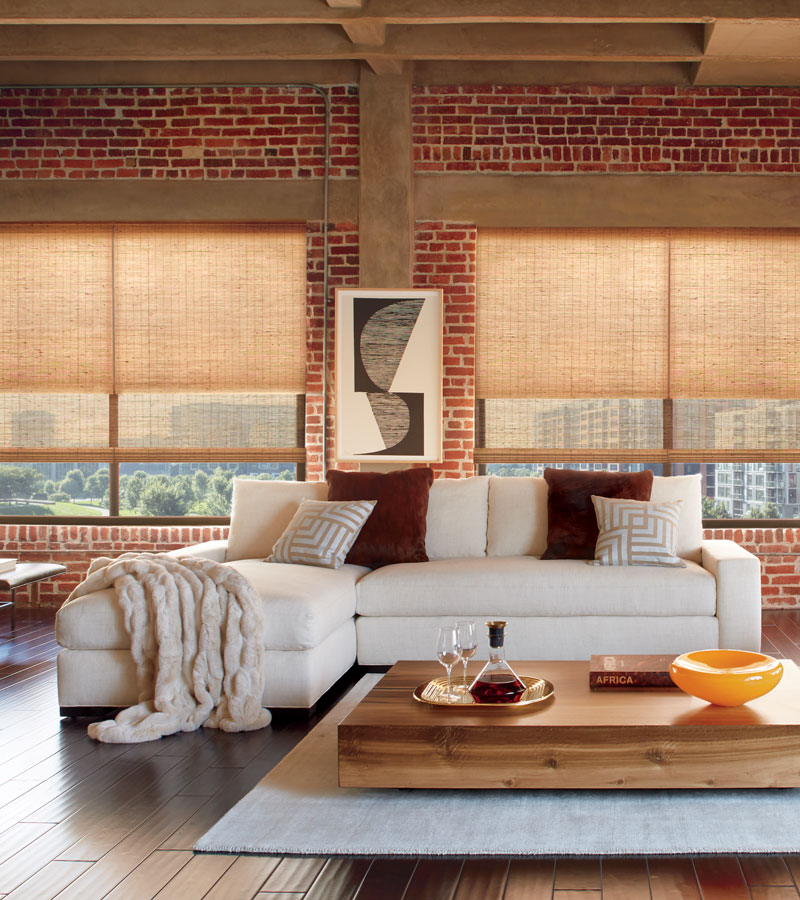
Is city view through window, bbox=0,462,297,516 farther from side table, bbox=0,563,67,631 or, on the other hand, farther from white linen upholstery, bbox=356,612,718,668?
white linen upholstery, bbox=356,612,718,668

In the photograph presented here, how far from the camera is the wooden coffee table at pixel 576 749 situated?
260 cm

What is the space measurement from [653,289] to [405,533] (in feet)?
8.64

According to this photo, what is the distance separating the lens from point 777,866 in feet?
7.45

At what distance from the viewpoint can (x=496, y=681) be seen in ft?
9.61

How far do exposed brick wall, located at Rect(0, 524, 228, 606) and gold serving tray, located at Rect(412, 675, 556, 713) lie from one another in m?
3.37

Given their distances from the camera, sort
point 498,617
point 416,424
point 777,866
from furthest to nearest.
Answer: point 416,424 < point 498,617 < point 777,866

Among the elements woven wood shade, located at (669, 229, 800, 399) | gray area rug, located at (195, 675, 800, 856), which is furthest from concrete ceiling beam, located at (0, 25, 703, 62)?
gray area rug, located at (195, 675, 800, 856)

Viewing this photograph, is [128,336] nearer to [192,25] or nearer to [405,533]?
[192,25]

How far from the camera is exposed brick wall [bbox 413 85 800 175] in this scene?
20.0ft

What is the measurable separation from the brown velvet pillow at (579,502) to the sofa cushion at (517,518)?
0.33ft

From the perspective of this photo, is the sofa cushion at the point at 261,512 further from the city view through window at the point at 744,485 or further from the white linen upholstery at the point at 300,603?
the city view through window at the point at 744,485

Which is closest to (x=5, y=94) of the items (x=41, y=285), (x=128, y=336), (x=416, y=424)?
(x=41, y=285)

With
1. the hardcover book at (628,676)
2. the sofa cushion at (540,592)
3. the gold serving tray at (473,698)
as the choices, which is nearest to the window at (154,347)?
the sofa cushion at (540,592)

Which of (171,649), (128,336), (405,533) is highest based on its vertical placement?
(128,336)
